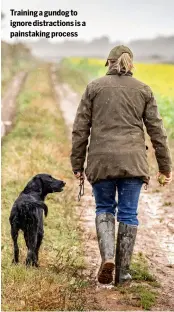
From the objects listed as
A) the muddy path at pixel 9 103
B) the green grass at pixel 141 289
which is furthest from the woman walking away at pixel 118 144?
the muddy path at pixel 9 103

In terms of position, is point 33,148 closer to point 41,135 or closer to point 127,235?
point 41,135

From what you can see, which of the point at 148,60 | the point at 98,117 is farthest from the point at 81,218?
the point at 148,60

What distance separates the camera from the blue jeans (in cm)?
601

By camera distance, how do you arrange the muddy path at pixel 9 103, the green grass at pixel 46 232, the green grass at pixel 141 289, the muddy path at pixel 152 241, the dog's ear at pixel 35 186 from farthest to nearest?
the muddy path at pixel 9 103 → the dog's ear at pixel 35 186 → the muddy path at pixel 152 241 → the green grass at pixel 141 289 → the green grass at pixel 46 232

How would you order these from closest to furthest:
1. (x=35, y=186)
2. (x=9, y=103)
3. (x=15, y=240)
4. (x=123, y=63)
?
(x=123, y=63)
(x=15, y=240)
(x=35, y=186)
(x=9, y=103)

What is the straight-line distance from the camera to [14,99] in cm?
2933

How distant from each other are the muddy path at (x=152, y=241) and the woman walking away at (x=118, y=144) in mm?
391

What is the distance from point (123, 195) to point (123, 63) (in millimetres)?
1240

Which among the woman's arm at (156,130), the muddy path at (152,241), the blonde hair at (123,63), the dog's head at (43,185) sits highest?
the blonde hair at (123,63)

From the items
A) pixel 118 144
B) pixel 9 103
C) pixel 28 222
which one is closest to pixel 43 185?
pixel 28 222

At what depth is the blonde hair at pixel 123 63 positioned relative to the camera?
19.9 feet

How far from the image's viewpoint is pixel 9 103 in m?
27.6

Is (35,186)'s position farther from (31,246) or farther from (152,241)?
(152,241)

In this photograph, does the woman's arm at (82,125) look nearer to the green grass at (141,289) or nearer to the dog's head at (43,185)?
the dog's head at (43,185)
